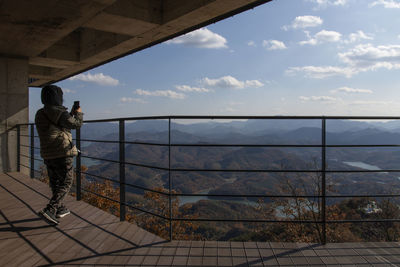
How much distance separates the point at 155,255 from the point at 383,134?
132 metres

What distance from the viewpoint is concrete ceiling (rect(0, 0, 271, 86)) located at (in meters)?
4.16

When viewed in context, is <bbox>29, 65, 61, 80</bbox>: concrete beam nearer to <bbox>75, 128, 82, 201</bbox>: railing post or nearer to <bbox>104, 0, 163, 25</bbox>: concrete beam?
<bbox>104, 0, 163, 25</bbox>: concrete beam

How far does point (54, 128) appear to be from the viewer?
298 centimetres

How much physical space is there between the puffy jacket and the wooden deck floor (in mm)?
904

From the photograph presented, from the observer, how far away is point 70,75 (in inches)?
392

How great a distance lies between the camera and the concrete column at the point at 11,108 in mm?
6668

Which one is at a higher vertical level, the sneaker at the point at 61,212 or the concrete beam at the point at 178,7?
the concrete beam at the point at 178,7

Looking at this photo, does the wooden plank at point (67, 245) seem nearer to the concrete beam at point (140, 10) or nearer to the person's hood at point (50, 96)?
the person's hood at point (50, 96)

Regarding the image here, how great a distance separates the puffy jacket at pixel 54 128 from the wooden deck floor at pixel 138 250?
904mm

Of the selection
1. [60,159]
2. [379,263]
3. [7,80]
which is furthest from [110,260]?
Result: [7,80]

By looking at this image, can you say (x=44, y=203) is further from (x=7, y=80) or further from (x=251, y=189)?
(x=251, y=189)

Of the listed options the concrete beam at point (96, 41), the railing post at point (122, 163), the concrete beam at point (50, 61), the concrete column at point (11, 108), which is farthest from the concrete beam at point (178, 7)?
the concrete column at point (11, 108)

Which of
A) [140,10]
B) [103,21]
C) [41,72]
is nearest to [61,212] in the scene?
[103,21]

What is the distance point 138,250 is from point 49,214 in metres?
1.35
